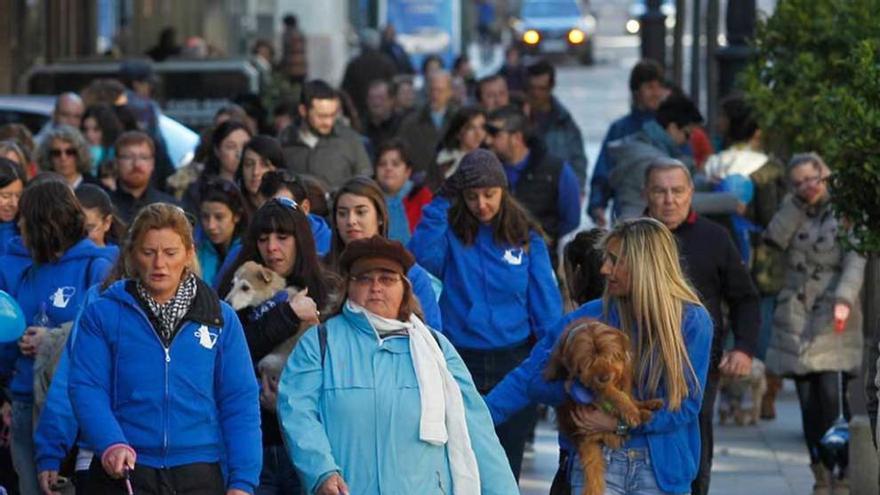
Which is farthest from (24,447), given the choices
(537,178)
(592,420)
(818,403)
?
(537,178)

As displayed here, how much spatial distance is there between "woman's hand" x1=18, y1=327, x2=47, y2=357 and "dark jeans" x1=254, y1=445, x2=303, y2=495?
3.68 feet

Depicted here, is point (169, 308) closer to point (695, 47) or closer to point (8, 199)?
point (8, 199)

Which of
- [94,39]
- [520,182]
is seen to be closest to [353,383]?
[520,182]

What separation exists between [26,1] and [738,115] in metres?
16.4

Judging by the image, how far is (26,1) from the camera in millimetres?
30203

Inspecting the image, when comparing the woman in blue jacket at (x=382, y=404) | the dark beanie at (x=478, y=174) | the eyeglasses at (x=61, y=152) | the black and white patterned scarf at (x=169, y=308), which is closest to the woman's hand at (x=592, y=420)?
the woman in blue jacket at (x=382, y=404)

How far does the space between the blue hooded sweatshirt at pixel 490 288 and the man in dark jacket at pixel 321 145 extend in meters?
3.86

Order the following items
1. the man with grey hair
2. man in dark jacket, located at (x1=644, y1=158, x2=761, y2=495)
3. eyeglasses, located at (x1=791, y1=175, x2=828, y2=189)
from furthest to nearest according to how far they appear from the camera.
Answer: the man with grey hair < eyeglasses, located at (x1=791, y1=175, x2=828, y2=189) < man in dark jacket, located at (x1=644, y1=158, x2=761, y2=495)

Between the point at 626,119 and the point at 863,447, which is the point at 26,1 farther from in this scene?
the point at 863,447

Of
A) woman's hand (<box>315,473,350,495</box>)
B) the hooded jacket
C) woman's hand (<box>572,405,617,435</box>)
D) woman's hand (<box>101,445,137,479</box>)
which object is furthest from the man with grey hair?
woman's hand (<box>315,473,350,495</box>)

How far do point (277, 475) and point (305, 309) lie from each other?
596mm

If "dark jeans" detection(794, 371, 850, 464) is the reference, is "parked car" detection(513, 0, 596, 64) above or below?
above

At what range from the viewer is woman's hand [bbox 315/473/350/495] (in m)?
7.13

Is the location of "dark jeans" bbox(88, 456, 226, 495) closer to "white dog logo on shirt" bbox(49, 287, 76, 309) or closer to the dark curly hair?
"white dog logo on shirt" bbox(49, 287, 76, 309)
